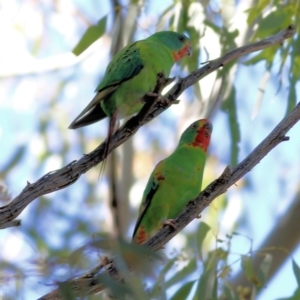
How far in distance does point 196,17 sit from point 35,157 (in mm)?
2153

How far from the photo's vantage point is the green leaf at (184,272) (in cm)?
241

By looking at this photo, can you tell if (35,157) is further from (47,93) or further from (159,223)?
(159,223)

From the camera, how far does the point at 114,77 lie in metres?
2.22

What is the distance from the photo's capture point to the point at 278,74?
2.62m

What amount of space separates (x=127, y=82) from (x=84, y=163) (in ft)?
2.13

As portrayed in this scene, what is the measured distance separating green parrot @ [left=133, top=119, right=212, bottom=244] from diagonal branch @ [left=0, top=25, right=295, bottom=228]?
1.30 feet

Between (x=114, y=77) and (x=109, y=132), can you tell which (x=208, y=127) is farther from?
(x=109, y=132)

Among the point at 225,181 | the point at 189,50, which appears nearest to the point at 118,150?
the point at 189,50

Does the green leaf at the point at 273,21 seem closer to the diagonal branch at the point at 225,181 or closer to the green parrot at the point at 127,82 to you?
the green parrot at the point at 127,82

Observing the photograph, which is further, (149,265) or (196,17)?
(196,17)

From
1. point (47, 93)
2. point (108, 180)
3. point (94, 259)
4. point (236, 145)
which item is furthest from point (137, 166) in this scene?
point (94, 259)

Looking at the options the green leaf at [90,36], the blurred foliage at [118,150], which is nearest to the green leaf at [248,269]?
the blurred foliage at [118,150]

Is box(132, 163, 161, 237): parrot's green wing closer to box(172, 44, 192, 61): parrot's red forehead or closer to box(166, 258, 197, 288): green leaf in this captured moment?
box(166, 258, 197, 288): green leaf

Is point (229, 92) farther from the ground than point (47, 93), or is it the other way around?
point (47, 93)
